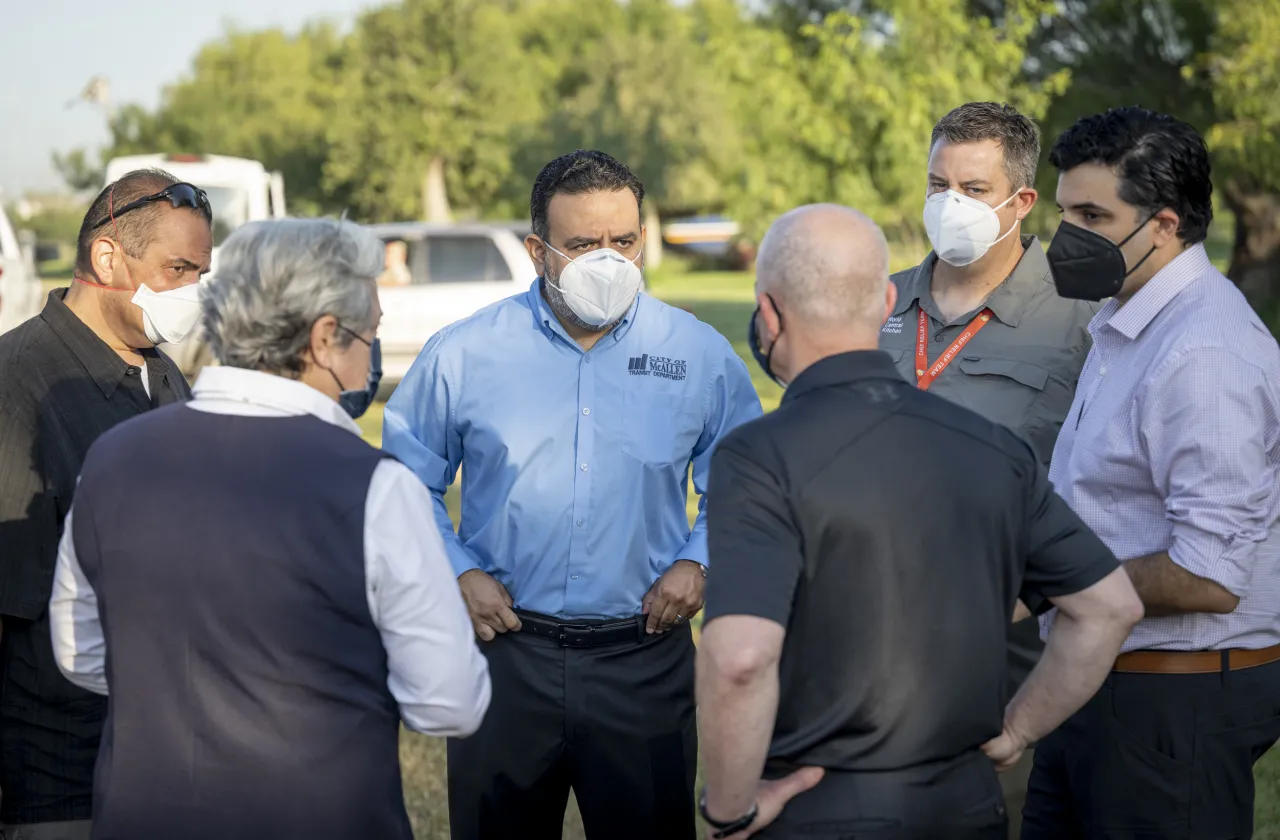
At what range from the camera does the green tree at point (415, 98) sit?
4059 cm

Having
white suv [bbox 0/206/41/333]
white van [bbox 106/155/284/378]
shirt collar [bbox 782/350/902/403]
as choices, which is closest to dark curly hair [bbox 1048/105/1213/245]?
shirt collar [bbox 782/350/902/403]

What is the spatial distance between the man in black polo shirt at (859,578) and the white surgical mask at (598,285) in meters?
1.02

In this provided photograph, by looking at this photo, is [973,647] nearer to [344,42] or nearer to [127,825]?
[127,825]

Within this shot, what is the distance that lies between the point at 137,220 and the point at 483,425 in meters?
1.01

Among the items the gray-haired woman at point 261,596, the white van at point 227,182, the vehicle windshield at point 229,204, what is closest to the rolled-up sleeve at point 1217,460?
the gray-haired woman at point 261,596

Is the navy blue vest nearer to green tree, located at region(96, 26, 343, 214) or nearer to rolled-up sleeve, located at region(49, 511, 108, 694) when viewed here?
rolled-up sleeve, located at region(49, 511, 108, 694)

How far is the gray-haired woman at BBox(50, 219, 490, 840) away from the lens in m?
2.07

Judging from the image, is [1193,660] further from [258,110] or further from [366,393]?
[258,110]

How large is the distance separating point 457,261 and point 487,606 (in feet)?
39.5

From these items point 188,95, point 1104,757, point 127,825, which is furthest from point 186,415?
point 188,95

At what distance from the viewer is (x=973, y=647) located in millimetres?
2270

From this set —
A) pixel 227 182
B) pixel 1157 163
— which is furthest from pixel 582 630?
pixel 227 182

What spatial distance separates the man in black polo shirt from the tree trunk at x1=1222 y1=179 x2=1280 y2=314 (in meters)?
17.4

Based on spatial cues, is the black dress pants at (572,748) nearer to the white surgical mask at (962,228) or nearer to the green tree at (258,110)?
the white surgical mask at (962,228)
